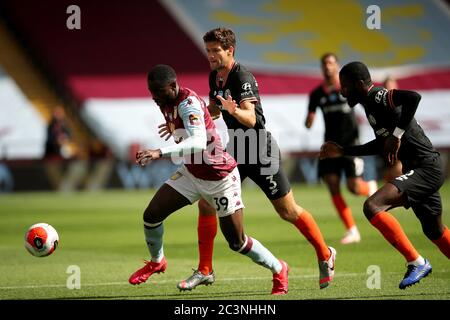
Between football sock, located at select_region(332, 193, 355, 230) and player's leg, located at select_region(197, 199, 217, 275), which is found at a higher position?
player's leg, located at select_region(197, 199, 217, 275)

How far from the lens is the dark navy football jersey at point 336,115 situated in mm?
12789

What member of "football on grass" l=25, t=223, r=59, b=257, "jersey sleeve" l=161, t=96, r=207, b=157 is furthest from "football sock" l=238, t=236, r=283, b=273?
"football on grass" l=25, t=223, r=59, b=257

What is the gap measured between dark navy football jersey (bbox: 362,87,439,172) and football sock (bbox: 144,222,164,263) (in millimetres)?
2143

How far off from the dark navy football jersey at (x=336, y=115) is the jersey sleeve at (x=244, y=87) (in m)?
4.61

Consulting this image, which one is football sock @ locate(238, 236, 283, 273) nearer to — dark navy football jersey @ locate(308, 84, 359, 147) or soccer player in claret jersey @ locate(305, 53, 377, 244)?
soccer player in claret jersey @ locate(305, 53, 377, 244)

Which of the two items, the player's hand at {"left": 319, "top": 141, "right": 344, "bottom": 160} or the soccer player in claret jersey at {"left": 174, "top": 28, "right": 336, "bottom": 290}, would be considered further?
the player's hand at {"left": 319, "top": 141, "right": 344, "bottom": 160}

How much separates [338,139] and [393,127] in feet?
15.6

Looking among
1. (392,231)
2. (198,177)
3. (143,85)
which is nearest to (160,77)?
(198,177)

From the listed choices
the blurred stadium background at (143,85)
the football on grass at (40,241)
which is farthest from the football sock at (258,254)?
the blurred stadium background at (143,85)

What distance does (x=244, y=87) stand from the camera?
8.12 meters

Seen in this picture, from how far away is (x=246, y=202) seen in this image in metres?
20.8

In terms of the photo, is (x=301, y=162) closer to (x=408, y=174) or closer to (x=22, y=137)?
(x=22, y=137)

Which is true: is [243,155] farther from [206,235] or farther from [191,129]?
[191,129]

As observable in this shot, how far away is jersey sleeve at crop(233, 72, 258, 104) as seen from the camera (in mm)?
8094
